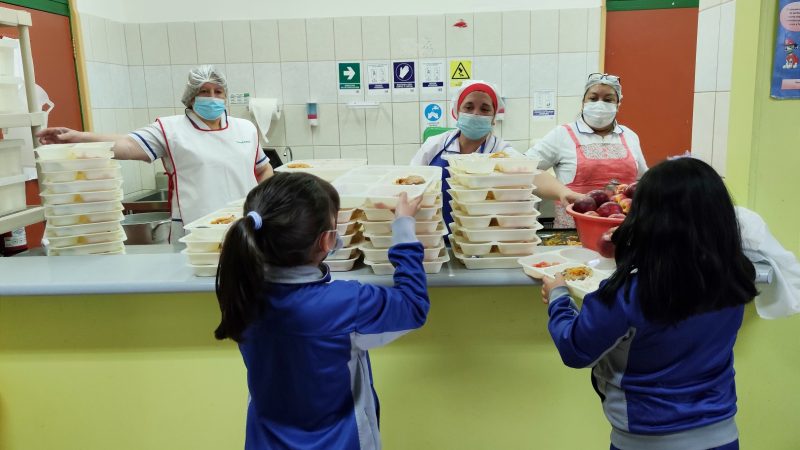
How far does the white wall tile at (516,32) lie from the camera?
406cm

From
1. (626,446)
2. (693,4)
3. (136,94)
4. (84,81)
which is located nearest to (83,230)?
(626,446)

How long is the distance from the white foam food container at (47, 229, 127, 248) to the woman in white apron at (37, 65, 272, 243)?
2.06ft

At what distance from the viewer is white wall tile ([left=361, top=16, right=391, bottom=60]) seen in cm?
411

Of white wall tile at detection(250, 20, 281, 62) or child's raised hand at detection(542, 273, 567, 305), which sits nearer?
child's raised hand at detection(542, 273, 567, 305)

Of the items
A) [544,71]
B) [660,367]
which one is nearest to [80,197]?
[660,367]

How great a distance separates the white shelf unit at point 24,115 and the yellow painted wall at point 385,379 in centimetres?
32

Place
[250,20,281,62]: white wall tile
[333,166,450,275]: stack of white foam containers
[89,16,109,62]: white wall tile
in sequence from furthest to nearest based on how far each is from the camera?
1. [250,20,281,62]: white wall tile
2. [89,16,109,62]: white wall tile
3. [333,166,450,275]: stack of white foam containers

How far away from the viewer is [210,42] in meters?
4.18

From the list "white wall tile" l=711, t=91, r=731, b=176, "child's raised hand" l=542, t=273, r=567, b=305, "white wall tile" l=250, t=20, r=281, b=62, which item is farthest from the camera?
"white wall tile" l=250, t=20, r=281, b=62

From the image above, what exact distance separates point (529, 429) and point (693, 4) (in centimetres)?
330

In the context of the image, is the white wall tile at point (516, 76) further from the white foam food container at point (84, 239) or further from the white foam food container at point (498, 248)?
the white foam food container at point (84, 239)

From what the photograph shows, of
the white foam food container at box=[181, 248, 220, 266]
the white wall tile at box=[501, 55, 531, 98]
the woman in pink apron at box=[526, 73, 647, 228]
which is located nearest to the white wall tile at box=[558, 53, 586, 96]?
the white wall tile at box=[501, 55, 531, 98]

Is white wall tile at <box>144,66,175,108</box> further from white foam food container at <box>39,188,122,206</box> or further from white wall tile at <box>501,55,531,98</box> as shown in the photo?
white foam food container at <box>39,188,122,206</box>

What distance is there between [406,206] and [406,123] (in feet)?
9.02
